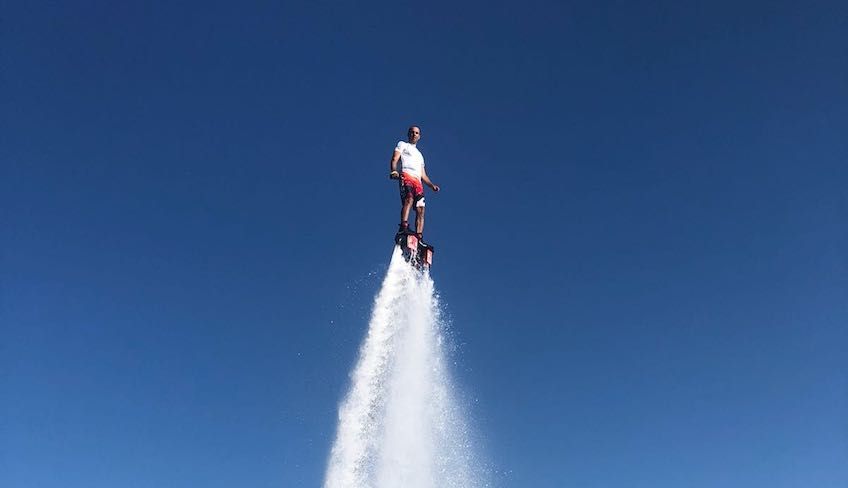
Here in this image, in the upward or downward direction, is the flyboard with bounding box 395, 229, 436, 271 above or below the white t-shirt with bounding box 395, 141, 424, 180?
below

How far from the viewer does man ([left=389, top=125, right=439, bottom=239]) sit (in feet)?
116

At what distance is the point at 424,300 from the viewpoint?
3719 centimetres

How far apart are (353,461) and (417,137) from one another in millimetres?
13184

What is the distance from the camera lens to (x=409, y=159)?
116 ft

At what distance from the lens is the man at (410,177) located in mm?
35312

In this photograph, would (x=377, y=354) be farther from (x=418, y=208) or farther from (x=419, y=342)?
(x=418, y=208)

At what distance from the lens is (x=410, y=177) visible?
35.4 meters

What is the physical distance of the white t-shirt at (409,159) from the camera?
116ft

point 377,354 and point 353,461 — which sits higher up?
point 377,354

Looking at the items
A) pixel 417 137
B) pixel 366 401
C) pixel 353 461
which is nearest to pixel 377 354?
pixel 366 401

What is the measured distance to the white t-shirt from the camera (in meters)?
35.3

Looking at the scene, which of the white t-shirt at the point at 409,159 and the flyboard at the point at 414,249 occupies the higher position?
the white t-shirt at the point at 409,159

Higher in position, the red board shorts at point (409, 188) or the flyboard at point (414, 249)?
the red board shorts at point (409, 188)

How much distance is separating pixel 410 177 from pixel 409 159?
0.73 m
